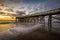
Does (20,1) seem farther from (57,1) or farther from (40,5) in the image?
(57,1)

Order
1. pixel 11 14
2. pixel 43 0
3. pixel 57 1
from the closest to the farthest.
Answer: pixel 57 1 < pixel 43 0 < pixel 11 14

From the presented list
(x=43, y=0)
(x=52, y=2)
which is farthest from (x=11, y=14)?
(x=52, y=2)

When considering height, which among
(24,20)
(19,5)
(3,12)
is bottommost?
(24,20)

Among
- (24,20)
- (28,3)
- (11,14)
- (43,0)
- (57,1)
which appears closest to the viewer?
(57,1)

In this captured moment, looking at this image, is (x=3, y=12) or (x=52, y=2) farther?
(x=3, y=12)

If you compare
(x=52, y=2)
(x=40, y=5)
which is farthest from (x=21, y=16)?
(x=52, y=2)

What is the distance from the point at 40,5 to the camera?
6.77 m

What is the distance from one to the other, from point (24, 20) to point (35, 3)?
6.71 ft

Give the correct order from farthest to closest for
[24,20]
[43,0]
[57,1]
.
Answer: [24,20], [43,0], [57,1]

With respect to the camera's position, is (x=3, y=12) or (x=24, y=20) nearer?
(x=3, y=12)

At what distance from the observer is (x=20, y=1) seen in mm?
7098

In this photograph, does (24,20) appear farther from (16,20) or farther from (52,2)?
(52,2)

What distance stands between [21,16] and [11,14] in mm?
723

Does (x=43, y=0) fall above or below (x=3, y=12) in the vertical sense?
above
